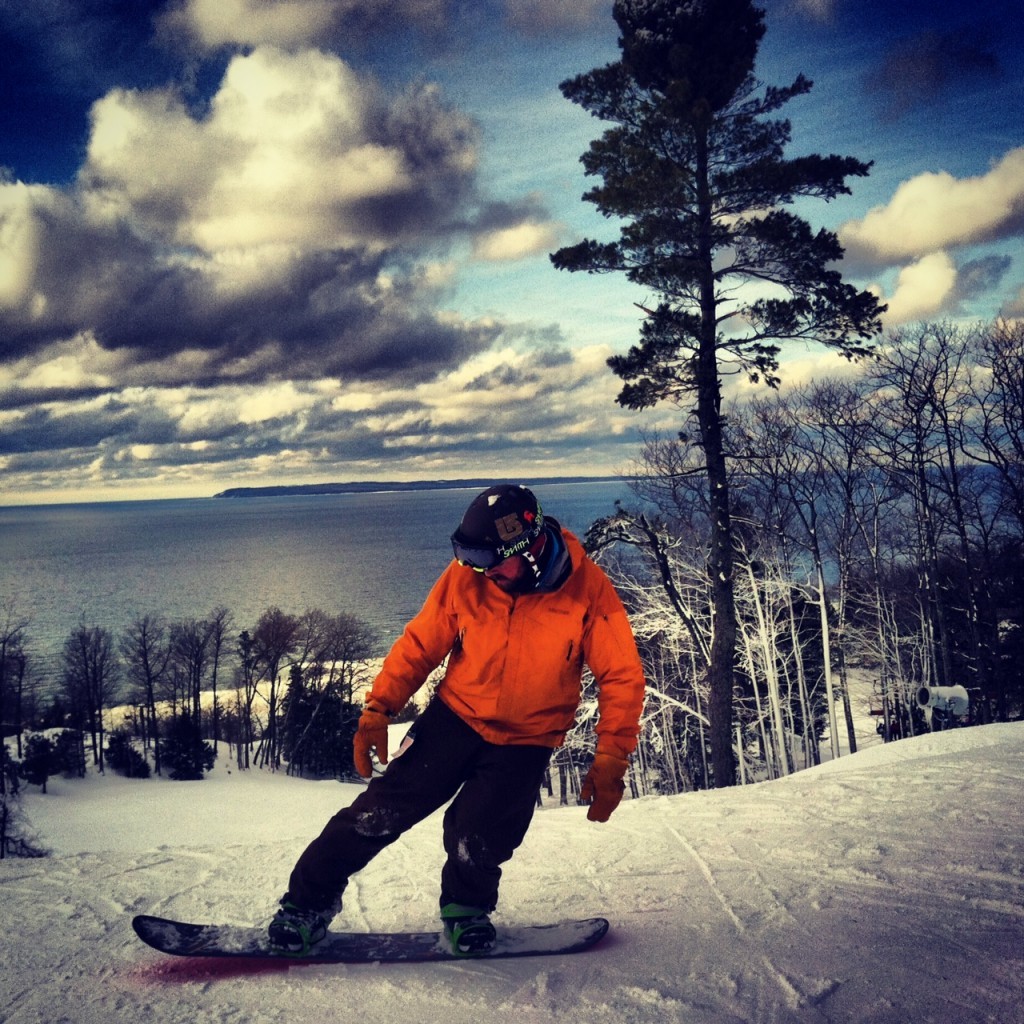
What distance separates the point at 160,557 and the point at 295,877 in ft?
481

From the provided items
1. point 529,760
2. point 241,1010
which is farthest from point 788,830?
point 241,1010

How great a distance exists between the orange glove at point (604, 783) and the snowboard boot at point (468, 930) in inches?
25.8

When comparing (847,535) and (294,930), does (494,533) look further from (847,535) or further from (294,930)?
(847,535)

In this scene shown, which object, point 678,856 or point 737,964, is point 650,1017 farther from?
point 678,856

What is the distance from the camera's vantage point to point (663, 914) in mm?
3375

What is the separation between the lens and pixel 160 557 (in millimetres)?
133750

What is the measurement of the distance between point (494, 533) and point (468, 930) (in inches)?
65.4

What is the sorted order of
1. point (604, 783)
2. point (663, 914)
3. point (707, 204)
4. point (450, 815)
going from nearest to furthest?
point (604, 783) → point (450, 815) → point (663, 914) → point (707, 204)

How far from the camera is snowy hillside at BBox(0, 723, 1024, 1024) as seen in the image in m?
2.51

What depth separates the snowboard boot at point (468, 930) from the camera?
293cm

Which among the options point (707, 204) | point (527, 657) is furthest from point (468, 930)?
point (707, 204)

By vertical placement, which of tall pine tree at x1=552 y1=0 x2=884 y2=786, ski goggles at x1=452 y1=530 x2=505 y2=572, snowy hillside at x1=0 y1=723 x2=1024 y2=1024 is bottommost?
snowy hillside at x1=0 y1=723 x2=1024 y2=1024

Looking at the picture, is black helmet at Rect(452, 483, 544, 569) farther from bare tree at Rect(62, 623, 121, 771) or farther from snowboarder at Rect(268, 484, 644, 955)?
bare tree at Rect(62, 623, 121, 771)

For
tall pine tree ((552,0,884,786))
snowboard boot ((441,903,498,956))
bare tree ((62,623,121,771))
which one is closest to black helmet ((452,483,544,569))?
snowboard boot ((441,903,498,956))
